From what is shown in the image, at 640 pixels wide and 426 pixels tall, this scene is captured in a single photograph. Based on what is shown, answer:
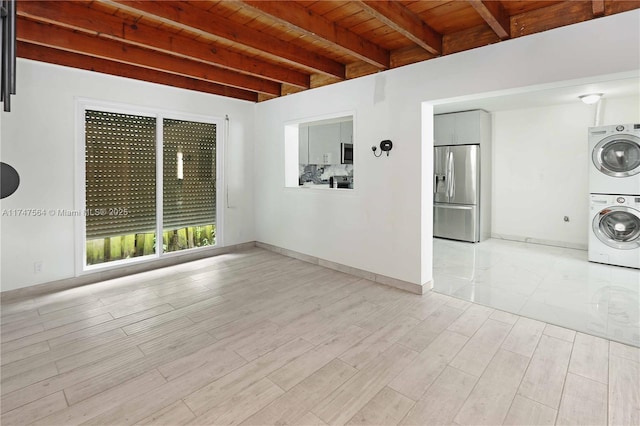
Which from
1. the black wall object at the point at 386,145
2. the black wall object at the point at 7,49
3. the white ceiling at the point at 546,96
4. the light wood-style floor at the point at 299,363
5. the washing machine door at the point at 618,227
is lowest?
the light wood-style floor at the point at 299,363

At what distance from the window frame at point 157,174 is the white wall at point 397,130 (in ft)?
2.37

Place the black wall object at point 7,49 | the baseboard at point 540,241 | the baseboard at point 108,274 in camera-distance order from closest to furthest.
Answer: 1. the black wall object at point 7,49
2. the baseboard at point 108,274
3. the baseboard at point 540,241

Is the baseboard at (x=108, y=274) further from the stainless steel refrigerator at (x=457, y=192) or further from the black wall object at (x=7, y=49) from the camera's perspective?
the stainless steel refrigerator at (x=457, y=192)

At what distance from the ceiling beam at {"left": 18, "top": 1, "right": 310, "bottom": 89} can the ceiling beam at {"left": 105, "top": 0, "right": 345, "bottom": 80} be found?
0.43 m

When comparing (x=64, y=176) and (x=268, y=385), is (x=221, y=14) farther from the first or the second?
(x=268, y=385)

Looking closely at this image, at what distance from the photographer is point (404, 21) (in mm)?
2789

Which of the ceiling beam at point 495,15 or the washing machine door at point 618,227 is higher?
the ceiling beam at point 495,15

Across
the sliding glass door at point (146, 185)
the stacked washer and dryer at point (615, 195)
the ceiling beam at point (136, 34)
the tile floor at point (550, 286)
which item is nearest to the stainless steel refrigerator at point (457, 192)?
the tile floor at point (550, 286)

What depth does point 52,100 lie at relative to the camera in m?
3.73

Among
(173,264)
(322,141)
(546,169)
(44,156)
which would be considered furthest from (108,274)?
(546,169)

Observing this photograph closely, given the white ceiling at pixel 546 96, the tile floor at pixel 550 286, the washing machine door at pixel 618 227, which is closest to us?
the tile floor at pixel 550 286

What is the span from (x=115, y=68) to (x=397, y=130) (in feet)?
11.6

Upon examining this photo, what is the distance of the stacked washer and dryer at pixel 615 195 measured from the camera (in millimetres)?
4461

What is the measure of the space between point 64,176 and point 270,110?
2.95m
